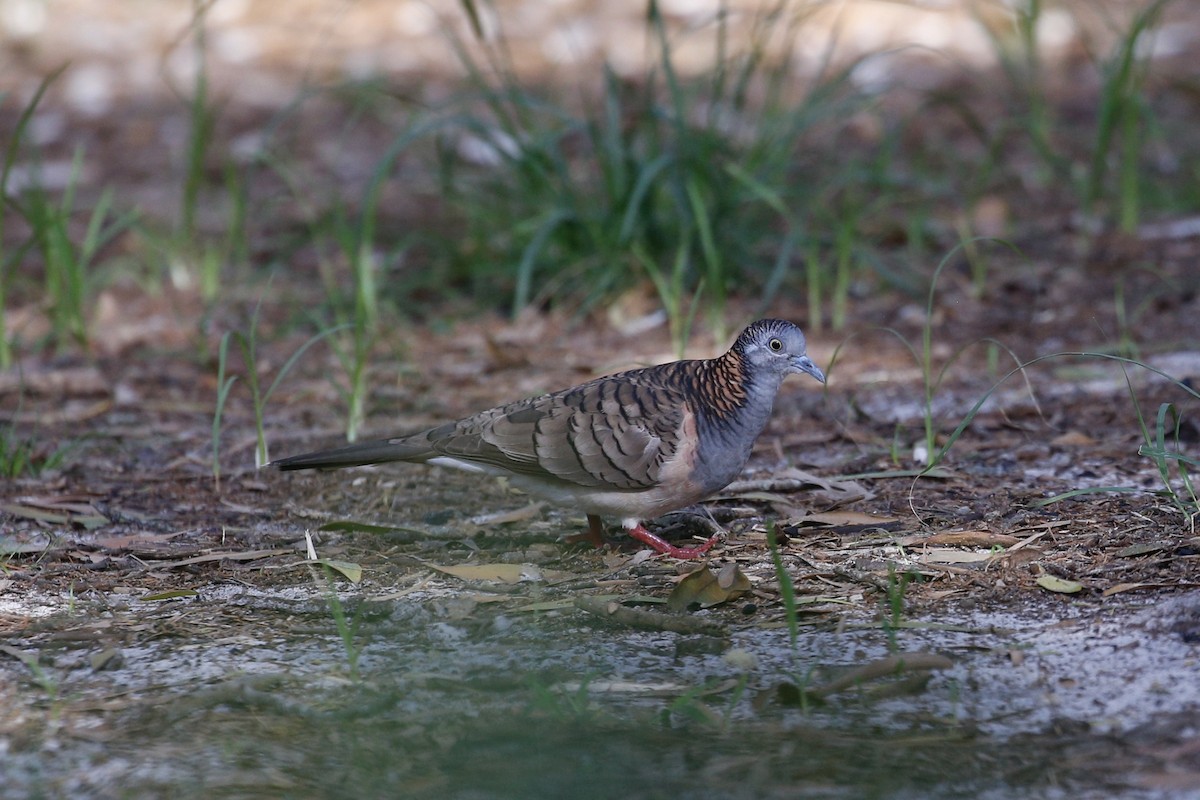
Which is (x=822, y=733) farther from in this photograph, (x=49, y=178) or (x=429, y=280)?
(x=49, y=178)

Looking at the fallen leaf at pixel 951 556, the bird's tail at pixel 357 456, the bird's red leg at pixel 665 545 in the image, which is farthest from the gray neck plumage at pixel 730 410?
the bird's tail at pixel 357 456

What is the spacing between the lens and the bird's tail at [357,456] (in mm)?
3705

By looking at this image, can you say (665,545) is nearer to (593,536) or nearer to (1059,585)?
(593,536)

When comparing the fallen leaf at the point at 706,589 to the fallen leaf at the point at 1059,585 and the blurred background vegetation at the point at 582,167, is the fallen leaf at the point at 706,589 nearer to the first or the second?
the fallen leaf at the point at 1059,585

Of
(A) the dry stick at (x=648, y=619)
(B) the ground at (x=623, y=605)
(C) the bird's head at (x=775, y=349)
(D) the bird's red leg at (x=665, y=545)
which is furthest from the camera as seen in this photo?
(C) the bird's head at (x=775, y=349)

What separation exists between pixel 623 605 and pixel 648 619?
14 cm

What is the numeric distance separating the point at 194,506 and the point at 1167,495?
2.76 metres

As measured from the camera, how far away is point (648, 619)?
301cm

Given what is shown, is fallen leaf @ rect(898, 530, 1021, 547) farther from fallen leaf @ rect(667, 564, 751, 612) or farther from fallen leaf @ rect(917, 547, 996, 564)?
fallen leaf @ rect(667, 564, 751, 612)

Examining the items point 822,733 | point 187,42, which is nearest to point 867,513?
point 822,733

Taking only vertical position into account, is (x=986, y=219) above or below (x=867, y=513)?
above

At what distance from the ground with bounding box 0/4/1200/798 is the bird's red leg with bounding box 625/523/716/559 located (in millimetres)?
37

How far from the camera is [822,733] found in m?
2.46

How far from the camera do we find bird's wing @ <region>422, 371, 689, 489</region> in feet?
11.4
